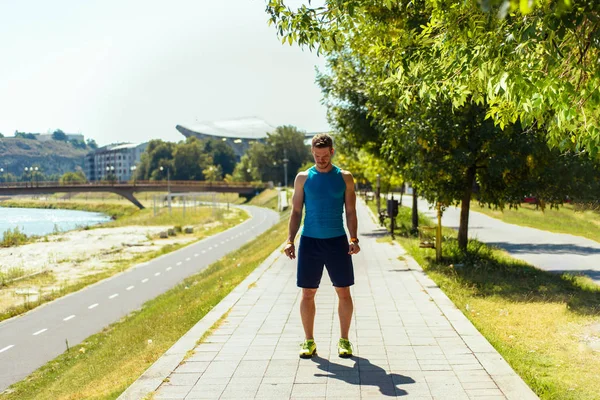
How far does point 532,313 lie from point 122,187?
3340 inches

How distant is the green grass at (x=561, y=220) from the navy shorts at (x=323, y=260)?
64.4 ft

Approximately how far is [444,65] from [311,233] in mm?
1979

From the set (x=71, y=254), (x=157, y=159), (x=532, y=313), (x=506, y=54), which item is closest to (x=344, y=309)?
(x=506, y=54)

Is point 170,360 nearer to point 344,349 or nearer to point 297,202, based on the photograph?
point 344,349

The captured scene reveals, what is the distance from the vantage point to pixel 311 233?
6.30 meters

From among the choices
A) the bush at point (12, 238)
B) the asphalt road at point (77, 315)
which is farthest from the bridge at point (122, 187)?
the asphalt road at point (77, 315)

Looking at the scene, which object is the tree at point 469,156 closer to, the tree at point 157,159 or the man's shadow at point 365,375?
the man's shadow at point 365,375

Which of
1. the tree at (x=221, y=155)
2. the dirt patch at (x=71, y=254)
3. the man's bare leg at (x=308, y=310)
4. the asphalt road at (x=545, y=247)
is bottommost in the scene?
the dirt patch at (x=71, y=254)

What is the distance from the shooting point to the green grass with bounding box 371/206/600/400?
621 cm

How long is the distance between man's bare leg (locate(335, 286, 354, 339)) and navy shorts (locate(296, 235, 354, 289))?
0.44ft

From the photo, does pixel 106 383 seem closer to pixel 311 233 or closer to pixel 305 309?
pixel 305 309

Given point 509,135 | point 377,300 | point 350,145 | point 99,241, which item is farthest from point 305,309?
point 99,241

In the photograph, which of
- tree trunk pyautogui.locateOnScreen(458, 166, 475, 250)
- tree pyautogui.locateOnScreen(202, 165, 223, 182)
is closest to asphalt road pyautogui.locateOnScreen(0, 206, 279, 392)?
tree trunk pyautogui.locateOnScreen(458, 166, 475, 250)

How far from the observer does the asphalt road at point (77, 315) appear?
13.5 metres
